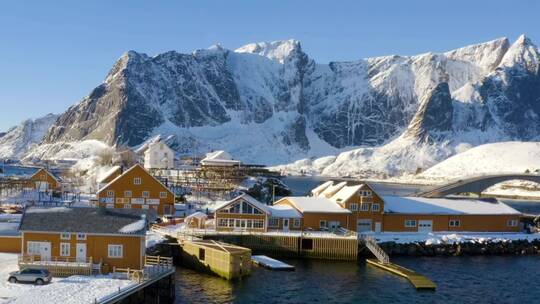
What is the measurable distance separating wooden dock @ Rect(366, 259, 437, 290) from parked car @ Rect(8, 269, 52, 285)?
29.7 meters

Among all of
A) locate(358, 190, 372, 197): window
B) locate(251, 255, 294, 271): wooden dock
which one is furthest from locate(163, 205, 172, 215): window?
locate(251, 255, 294, 271): wooden dock

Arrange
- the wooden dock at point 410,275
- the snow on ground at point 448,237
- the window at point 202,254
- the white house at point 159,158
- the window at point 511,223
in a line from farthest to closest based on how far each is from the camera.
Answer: the white house at point 159,158 < the window at point 511,223 < the snow on ground at point 448,237 < the window at point 202,254 < the wooden dock at point 410,275

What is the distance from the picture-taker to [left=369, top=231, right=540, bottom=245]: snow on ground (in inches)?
2869

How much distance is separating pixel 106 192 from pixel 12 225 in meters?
25.0

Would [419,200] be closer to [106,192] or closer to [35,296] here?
[106,192]

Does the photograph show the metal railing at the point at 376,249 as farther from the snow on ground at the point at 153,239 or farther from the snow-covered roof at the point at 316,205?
the snow on ground at the point at 153,239

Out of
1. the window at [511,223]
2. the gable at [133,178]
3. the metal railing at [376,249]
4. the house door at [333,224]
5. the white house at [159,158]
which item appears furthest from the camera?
the white house at [159,158]

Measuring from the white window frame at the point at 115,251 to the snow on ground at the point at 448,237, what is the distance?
33.8 meters

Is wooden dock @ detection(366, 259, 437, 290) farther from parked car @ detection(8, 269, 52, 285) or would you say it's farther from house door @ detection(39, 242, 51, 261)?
parked car @ detection(8, 269, 52, 285)

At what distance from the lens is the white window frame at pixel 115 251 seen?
46312mm

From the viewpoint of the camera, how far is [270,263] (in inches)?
2389

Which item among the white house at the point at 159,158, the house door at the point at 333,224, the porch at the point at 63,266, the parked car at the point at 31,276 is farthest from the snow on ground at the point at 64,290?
the white house at the point at 159,158

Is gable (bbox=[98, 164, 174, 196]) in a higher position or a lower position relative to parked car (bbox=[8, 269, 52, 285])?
higher

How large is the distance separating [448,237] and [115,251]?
4269cm
